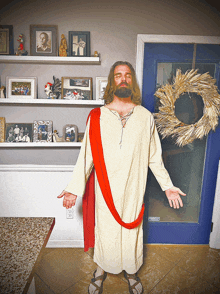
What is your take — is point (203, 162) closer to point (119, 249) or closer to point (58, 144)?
point (119, 249)

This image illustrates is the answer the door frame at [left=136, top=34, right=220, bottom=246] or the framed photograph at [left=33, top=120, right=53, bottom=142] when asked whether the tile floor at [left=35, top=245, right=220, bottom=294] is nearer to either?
the framed photograph at [left=33, top=120, right=53, bottom=142]

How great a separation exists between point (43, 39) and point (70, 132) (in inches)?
31.2

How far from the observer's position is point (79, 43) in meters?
1.53

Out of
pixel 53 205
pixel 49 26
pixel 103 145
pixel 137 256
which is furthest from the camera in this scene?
pixel 53 205

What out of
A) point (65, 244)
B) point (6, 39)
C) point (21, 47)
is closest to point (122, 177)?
point (65, 244)

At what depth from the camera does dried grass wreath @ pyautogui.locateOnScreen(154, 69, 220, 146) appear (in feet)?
5.15

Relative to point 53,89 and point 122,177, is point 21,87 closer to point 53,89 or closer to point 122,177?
point 53,89

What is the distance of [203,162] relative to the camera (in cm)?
180

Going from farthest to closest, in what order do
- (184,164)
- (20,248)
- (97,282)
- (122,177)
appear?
(184,164), (97,282), (122,177), (20,248)

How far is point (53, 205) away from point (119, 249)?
0.77 meters

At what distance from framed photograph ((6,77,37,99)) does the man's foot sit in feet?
5.04

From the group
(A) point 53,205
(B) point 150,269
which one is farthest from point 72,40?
(B) point 150,269

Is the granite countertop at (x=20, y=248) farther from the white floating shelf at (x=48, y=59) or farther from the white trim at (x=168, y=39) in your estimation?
the white trim at (x=168, y=39)

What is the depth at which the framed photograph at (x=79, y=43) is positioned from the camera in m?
1.52
